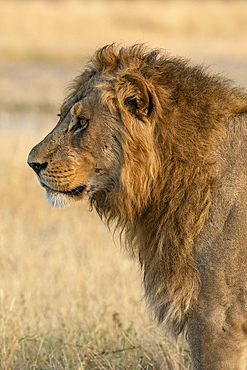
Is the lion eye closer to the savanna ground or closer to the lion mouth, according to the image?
the lion mouth

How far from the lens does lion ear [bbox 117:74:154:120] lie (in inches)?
118

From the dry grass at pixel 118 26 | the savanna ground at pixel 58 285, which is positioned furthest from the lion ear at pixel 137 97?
the dry grass at pixel 118 26

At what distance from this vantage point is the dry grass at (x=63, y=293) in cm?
399

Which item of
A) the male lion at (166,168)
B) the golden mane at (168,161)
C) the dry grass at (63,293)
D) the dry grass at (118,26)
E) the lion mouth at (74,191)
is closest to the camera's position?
the male lion at (166,168)

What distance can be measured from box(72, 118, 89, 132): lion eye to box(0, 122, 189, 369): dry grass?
4.78 feet

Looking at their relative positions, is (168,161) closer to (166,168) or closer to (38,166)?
(166,168)

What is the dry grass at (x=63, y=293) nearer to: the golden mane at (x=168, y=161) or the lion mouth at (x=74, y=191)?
the golden mane at (x=168, y=161)

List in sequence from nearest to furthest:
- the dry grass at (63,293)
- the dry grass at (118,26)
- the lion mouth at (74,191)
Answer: the lion mouth at (74,191), the dry grass at (63,293), the dry grass at (118,26)

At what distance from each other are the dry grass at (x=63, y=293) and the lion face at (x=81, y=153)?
122 cm

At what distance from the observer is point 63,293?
542 centimetres

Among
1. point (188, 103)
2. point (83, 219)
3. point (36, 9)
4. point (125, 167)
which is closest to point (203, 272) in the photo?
point (125, 167)

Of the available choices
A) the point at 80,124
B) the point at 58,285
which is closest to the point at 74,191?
the point at 80,124

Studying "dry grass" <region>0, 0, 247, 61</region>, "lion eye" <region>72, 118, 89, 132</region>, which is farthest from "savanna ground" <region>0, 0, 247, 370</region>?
"dry grass" <region>0, 0, 247, 61</region>

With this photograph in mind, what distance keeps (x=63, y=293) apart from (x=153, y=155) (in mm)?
2672
